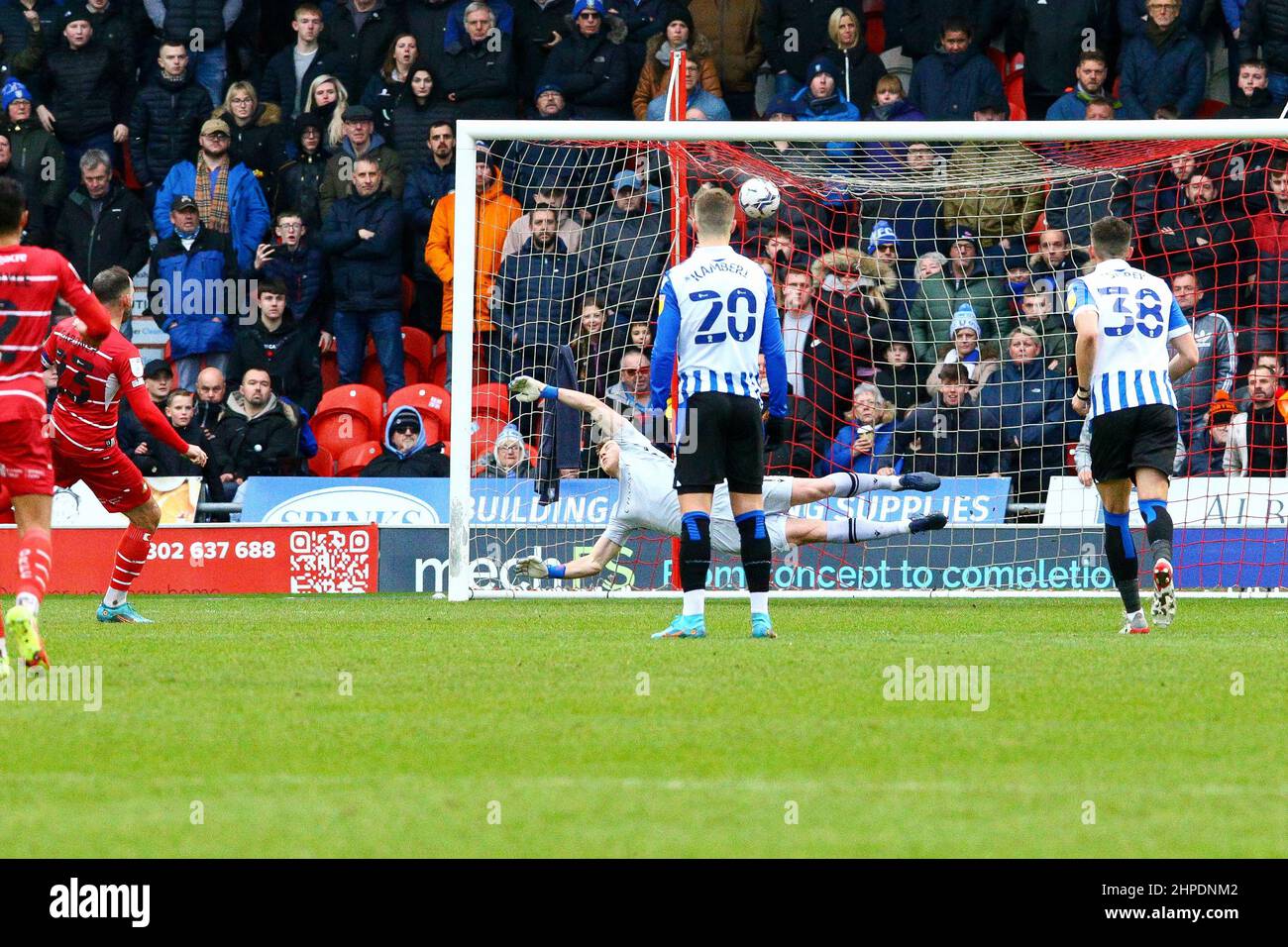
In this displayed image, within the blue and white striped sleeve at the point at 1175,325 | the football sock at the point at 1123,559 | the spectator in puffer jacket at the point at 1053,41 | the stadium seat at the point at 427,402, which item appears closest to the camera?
the football sock at the point at 1123,559

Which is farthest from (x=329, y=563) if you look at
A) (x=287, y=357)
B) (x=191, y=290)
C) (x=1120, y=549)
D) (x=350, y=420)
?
(x=1120, y=549)

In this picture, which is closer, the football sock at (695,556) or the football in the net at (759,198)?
the football sock at (695,556)

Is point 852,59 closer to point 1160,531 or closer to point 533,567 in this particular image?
point 533,567

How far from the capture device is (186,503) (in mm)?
16062

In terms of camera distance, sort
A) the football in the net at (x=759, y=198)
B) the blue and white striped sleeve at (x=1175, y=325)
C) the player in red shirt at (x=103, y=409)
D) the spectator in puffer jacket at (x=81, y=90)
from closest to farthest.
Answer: the blue and white striped sleeve at (x=1175, y=325) → the player in red shirt at (x=103, y=409) → the football in the net at (x=759, y=198) → the spectator in puffer jacket at (x=81, y=90)

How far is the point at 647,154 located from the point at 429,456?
3327mm

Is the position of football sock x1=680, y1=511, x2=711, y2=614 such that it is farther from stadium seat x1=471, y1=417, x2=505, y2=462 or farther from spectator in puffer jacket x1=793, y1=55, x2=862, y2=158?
spectator in puffer jacket x1=793, y1=55, x2=862, y2=158

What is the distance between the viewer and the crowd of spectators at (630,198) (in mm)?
15016

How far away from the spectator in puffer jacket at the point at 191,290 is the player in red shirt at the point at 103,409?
6.01 metres

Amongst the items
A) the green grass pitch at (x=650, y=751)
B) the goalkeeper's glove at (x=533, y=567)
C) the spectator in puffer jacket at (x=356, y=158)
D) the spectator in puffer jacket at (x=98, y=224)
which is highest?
the spectator in puffer jacket at (x=356, y=158)

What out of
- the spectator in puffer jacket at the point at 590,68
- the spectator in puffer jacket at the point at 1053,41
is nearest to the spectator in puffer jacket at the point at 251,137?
the spectator in puffer jacket at the point at 590,68

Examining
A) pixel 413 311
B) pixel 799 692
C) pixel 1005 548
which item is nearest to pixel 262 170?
pixel 413 311

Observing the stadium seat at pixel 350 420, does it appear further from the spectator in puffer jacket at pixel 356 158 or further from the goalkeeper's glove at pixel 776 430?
the goalkeeper's glove at pixel 776 430

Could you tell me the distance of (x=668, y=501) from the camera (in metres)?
12.9
